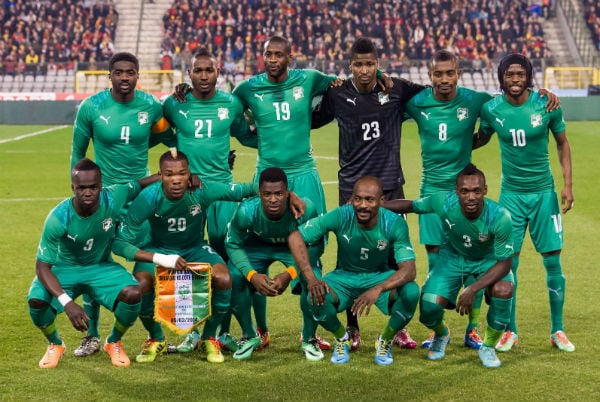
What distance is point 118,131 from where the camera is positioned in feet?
28.4

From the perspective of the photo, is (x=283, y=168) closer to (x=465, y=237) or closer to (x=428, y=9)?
(x=465, y=237)

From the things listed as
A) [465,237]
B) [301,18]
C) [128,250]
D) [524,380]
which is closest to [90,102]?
[128,250]

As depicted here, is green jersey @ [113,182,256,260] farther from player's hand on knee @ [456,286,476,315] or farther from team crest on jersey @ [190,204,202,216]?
player's hand on knee @ [456,286,476,315]

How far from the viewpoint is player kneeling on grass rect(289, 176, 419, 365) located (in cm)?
780

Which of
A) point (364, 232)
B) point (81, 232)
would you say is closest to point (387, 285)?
point (364, 232)

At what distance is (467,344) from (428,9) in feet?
118

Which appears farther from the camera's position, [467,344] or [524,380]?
[467,344]

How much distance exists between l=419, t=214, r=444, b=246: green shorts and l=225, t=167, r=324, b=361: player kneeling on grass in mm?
1018

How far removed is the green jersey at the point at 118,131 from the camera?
28.5ft

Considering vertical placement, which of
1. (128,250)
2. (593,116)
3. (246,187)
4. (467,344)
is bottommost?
(593,116)

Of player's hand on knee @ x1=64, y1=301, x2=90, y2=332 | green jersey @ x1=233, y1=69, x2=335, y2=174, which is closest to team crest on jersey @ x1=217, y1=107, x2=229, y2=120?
green jersey @ x1=233, y1=69, x2=335, y2=174

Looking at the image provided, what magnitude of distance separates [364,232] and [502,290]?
116 centimetres

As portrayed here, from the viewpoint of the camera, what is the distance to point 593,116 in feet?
109

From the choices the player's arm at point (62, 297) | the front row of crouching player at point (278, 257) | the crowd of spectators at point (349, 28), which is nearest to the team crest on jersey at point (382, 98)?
the front row of crouching player at point (278, 257)
